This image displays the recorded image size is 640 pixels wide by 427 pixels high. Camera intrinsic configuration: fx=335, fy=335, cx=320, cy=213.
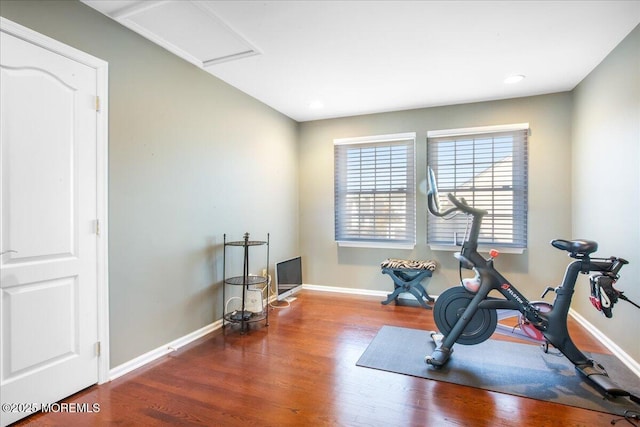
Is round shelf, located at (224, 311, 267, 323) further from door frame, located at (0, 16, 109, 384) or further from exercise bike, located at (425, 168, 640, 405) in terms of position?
exercise bike, located at (425, 168, 640, 405)

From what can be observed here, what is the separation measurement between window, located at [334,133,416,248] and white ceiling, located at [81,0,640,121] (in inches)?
35.7

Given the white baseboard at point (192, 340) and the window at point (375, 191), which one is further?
the window at point (375, 191)

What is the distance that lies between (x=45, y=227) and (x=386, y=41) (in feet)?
8.97

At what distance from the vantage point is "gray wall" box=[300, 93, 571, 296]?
391 cm

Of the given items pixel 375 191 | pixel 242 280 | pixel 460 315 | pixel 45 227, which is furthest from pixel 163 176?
pixel 375 191

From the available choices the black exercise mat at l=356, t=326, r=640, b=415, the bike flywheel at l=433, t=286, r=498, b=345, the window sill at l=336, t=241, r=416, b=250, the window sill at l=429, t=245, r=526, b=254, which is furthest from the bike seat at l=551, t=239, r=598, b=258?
the window sill at l=336, t=241, r=416, b=250

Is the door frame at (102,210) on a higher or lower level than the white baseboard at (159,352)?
higher

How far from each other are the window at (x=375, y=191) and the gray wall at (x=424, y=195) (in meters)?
0.11

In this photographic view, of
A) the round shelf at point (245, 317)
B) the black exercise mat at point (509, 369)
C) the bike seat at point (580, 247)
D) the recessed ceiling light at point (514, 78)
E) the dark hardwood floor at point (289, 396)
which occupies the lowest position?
the dark hardwood floor at point (289, 396)

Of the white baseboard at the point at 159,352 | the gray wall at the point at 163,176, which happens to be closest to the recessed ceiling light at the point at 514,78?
the gray wall at the point at 163,176

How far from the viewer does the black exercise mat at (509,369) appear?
218 centimetres

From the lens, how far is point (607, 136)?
2.98m

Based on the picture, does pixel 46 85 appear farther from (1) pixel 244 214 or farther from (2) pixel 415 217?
(2) pixel 415 217

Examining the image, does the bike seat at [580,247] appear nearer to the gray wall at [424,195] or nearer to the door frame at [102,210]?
the gray wall at [424,195]
